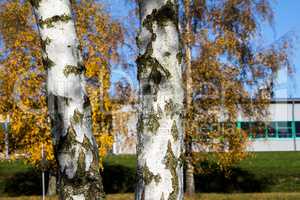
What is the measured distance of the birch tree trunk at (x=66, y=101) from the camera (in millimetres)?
3760

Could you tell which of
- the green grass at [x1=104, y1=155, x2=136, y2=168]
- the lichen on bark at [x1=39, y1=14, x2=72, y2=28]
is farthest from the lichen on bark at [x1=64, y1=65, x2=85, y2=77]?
the green grass at [x1=104, y1=155, x2=136, y2=168]

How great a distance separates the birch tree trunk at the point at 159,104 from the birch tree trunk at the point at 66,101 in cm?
37

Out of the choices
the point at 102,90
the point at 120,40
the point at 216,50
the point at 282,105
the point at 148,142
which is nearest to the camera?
the point at 148,142

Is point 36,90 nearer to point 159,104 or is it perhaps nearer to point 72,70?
point 72,70

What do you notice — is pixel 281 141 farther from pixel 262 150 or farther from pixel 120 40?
pixel 120 40

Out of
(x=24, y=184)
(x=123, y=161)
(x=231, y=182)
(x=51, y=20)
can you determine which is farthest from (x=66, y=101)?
(x=123, y=161)

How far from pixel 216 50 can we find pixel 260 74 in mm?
2216

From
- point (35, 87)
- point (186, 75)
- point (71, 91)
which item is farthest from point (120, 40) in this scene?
point (71, 91)

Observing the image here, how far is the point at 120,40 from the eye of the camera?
2341 centimetres

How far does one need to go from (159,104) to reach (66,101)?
0.57 meters

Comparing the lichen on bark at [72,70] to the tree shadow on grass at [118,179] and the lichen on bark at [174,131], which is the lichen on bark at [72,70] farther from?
the tree shadow on grass at [118,179]

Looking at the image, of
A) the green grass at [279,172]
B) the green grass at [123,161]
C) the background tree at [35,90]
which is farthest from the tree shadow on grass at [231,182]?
the background tree at [35,90]

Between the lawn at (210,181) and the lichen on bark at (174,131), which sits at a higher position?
the lichen on bark at (174,131)

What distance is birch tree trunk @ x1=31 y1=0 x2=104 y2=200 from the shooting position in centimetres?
376
